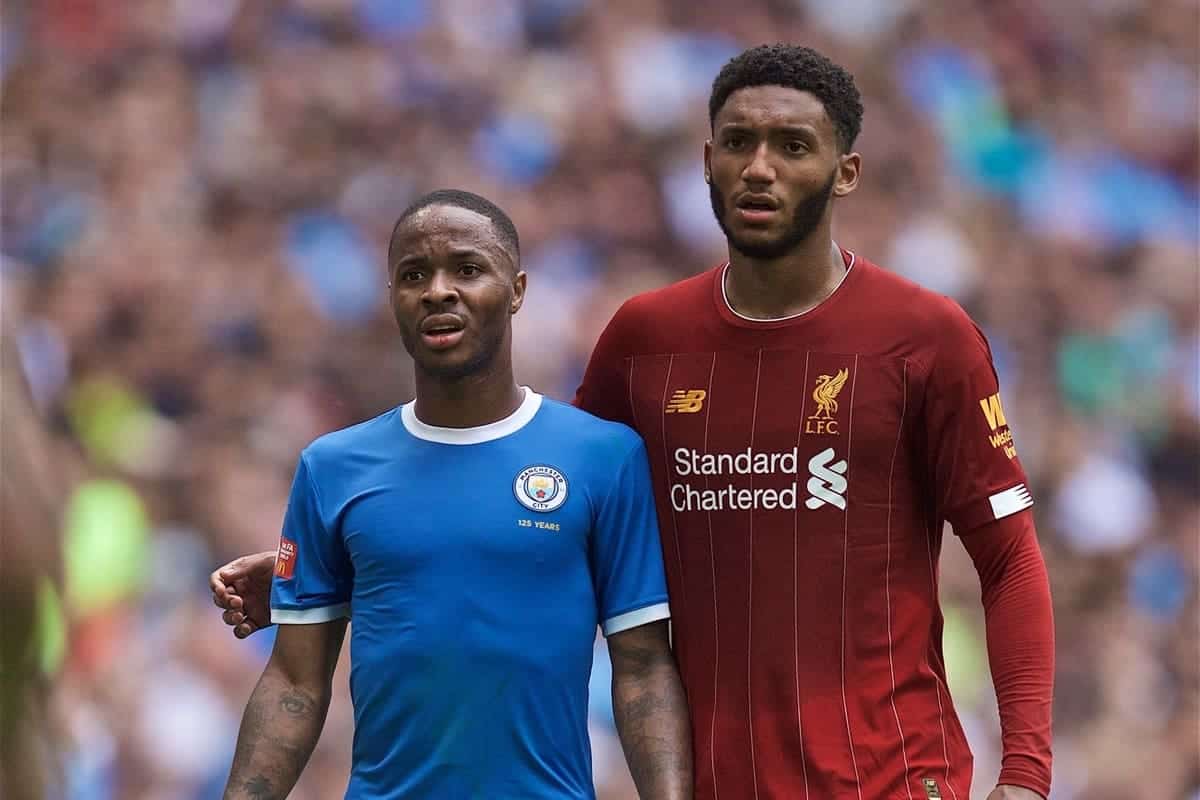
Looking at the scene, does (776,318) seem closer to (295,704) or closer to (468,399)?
(468,399)

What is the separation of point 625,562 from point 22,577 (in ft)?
6.79

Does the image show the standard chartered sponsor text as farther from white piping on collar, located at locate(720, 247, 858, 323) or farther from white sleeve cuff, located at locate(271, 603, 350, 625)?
white sleeve cuff, located at locate(271, 603, 350, 625)

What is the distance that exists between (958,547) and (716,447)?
4143mm

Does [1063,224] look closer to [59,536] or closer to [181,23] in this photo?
[181,23]

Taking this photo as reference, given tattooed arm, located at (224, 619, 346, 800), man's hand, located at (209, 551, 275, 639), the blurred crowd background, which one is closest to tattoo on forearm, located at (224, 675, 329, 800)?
tattooed arm, located at (224, 619, 346, 800)

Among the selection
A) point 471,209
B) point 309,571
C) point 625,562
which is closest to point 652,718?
point 625,562

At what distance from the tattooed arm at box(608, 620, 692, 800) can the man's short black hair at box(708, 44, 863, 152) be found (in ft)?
3.72

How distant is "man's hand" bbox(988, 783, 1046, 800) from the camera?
3.79 meters

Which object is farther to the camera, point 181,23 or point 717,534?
point 181,23

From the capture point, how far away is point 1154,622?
8172 mm

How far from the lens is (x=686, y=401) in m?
4.12

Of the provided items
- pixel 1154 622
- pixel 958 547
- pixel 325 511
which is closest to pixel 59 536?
pixel 325 511

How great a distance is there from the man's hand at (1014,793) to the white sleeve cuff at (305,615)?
141 centimetres

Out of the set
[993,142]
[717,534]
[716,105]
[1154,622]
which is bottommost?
[1154,622]
